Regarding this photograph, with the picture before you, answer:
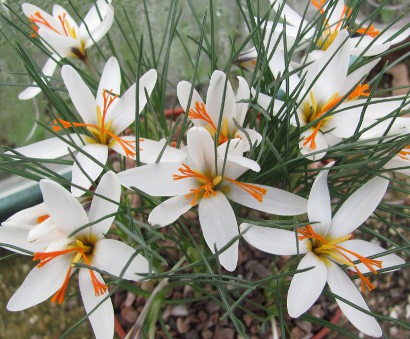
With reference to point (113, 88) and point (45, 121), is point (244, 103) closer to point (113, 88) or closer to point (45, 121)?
point (113, 88)

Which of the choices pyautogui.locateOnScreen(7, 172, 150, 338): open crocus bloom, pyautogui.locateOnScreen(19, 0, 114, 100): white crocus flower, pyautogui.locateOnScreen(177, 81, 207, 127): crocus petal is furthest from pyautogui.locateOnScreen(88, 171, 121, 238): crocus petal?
pyautogui.locateOnScreen(19, 0, 114, 100): white crocus flower

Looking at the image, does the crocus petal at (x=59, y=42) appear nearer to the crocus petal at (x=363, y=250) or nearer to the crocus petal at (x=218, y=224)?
the crocus petal at (x=218, y=224)

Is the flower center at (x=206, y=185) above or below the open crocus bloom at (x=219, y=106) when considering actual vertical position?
below

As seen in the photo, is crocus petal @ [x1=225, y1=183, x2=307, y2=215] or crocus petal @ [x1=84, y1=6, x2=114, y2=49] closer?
crocus petal @ [x1=225, y1=183, x2=307, y2=215]


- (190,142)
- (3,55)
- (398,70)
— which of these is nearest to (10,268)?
(3,55)

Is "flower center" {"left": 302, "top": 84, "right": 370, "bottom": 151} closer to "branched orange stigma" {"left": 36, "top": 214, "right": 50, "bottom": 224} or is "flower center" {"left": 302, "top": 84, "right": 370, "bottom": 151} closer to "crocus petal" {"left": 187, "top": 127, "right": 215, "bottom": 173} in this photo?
"crocus petal" {"left": 187, "top": 127, "right": 215, "bottom": 173}

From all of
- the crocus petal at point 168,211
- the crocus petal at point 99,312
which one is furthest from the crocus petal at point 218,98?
the crocus petal at point 99,312
